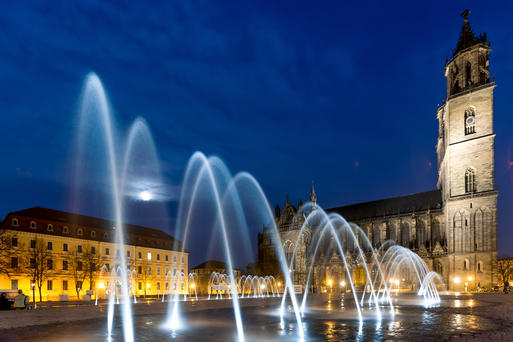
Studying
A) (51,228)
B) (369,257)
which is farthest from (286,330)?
(369,257)

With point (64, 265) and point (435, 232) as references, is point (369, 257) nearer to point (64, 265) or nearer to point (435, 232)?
point (435, 232)

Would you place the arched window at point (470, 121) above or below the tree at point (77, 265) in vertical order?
above

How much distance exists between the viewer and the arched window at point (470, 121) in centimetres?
7350

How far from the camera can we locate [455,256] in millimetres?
71375

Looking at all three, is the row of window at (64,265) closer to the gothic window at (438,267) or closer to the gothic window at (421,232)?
the gothic window at (421,232)

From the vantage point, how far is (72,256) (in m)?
65.0

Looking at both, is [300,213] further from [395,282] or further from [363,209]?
[395,282]

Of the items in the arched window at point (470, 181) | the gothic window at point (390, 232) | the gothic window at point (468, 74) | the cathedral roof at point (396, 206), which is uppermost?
the gothic window at point (468, 74)

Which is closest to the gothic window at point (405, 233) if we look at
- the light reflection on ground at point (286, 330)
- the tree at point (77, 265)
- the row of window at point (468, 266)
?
the row of window at point (468, 266)

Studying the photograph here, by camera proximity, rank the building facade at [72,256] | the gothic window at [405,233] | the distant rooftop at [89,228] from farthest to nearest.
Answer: the gothic window at [405,233] < the distant rooftop at [89,228] < the building facade at [72,256]

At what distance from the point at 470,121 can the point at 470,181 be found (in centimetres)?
1136

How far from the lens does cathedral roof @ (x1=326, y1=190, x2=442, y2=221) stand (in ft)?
284

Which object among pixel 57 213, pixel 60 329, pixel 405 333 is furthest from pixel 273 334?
pixel 57 213

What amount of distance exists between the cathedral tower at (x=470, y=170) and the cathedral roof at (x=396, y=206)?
8917mm
